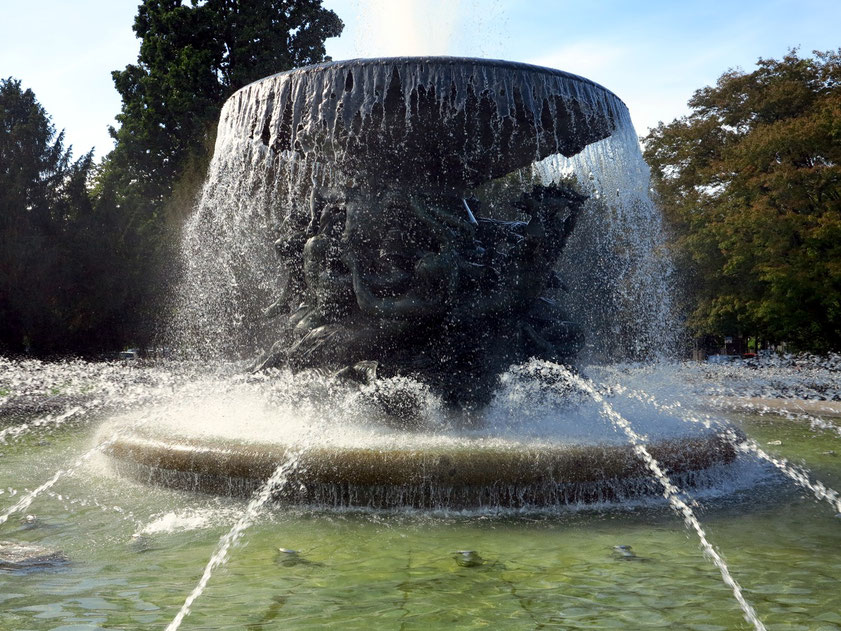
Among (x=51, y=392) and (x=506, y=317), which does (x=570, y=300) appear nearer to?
(x=506, y=317)

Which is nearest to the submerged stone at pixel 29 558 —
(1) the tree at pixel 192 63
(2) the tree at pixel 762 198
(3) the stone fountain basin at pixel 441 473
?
(3) the stone fountain basin at pixel 441 473

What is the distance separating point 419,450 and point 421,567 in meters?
1.54

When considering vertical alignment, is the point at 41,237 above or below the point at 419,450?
above

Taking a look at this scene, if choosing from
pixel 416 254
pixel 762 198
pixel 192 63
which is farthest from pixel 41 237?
pixel 762 198

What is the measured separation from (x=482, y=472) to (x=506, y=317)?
3.13 metres

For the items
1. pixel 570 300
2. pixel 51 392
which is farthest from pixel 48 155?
pixel 570 300

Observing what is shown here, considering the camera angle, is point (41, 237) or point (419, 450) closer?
point (419, 450)

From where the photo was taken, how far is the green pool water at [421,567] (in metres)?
3.77

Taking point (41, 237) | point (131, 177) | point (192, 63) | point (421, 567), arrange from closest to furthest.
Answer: point (421, 567), point (41, 237), point (192, 63), point (131, 177)

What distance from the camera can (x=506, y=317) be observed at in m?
8.74

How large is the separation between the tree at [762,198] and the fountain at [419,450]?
42.7 feet

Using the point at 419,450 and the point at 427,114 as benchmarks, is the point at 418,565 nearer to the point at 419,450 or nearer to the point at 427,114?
the point at 419,450

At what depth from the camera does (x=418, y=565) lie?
15.1 feet

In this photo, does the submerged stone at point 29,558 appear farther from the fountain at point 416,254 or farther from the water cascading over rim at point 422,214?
the water cascading over rim at point 422,214
